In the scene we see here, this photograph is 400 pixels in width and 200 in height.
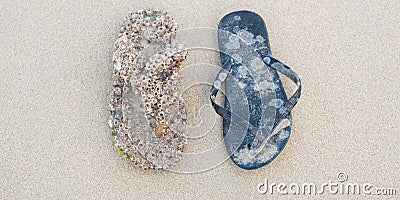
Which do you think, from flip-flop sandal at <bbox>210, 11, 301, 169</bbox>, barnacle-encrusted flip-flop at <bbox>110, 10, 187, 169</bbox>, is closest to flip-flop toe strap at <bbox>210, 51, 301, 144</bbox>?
flip-flop sandal at <bbox>210, 11, 301, 169</bbox>

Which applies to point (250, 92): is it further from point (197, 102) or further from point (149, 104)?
point (149, 104)

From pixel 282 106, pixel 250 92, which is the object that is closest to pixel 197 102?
pixel 250 92

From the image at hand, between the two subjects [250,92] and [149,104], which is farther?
[250,92]

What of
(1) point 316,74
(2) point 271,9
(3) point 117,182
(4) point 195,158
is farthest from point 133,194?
(2) point 271,9

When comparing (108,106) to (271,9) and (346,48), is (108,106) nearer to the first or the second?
(271,9)

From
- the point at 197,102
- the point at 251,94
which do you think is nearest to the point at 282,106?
the point at 251,94
